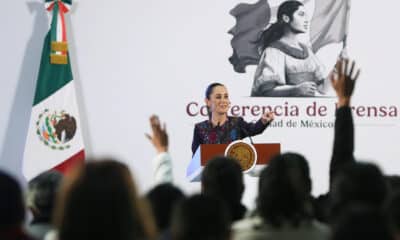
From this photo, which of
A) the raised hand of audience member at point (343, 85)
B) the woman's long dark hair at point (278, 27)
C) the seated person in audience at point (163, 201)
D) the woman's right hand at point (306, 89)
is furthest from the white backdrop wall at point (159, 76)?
the seated person in audience at point (163, 201)

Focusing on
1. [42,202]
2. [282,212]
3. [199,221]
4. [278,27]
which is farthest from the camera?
[278,27]

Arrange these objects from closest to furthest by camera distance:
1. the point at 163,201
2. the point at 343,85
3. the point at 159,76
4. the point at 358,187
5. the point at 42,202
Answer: the point at 358,187 → the point at 163,201 → the point at 42,202 → the point at 343,85 → the point at 159,76

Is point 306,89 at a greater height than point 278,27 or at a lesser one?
lesser

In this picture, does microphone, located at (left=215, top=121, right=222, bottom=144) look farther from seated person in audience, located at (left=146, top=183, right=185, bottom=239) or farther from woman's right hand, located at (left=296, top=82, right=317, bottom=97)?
seated person in audience, located at (left=146, top=183, right=185, bottom=239)

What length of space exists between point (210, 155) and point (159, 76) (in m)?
0.81

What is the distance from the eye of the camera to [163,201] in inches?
117

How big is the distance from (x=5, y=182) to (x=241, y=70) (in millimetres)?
4675

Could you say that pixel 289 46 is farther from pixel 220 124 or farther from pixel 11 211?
pixel 11 211

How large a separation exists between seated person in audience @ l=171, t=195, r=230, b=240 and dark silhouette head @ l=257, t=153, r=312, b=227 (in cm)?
39

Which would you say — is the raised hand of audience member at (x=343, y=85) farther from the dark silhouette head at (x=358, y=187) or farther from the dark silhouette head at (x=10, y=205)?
the dark silhouette head at (x=10, y=205)

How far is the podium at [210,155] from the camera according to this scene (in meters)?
6.79

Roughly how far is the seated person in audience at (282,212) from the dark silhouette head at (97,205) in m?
0.84

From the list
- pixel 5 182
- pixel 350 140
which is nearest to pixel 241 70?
pixel 350 140

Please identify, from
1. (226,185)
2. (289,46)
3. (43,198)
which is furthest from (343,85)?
(289,46)
